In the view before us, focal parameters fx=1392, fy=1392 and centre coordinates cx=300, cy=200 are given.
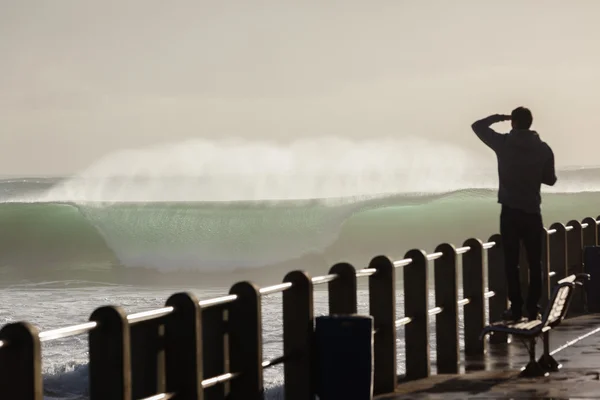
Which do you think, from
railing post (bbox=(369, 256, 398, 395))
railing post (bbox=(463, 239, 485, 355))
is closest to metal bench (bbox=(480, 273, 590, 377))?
railing post (bbox=(369, 256, 398, 395))

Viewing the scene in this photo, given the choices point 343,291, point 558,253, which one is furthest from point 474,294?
point 558,253

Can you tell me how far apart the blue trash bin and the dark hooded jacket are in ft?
11.7

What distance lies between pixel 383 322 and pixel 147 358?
425 centimetres

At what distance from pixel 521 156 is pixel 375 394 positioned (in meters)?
2.88

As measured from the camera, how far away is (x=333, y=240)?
9331cm

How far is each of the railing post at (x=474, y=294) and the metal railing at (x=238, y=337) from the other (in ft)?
0.04

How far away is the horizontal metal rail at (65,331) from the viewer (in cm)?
677

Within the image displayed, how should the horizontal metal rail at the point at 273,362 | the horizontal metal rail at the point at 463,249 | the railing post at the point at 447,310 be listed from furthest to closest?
the horizontal metal rail at the point at 463,249 < the railing post at the point at 447,310 < the horizontal metal rail at the point at 273,362

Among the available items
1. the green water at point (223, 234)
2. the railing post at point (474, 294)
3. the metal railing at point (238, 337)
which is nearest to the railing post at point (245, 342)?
the metal railing at point (238, 337)

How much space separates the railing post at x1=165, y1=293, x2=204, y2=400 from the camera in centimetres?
852

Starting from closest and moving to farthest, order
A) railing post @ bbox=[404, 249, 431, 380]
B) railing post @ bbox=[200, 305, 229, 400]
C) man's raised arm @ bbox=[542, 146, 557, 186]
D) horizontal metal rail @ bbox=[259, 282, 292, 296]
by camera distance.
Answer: railing post @ bbox=[200, 305, 229, 400] < horizontal metal rail @ bbox=[259, 282, 292, 296] < railing post @ bbox=[404, 249, 431, 380] < man's raised arm @ bbox=[542, 146, 557, 186]

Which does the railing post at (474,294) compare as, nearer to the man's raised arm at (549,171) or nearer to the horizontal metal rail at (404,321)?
the man's raised arm at (549,171)

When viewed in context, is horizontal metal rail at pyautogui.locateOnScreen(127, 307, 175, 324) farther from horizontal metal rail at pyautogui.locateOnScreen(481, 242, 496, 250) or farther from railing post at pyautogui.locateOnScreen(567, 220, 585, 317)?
railing post at pyautogui.locateOnScreen(567, 220, 585, 317)

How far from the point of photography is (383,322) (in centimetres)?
1222
